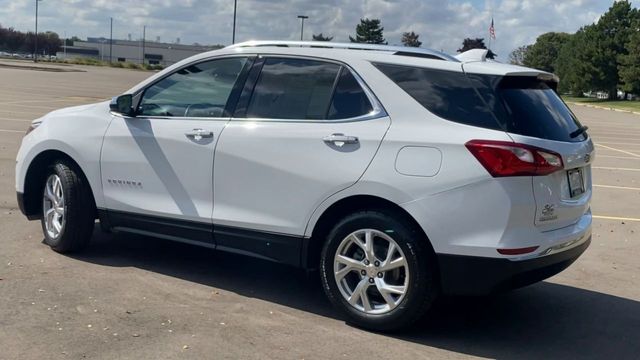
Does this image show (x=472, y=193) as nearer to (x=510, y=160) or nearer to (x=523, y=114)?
(x=510, y=160)

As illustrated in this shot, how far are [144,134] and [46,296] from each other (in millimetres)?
1413

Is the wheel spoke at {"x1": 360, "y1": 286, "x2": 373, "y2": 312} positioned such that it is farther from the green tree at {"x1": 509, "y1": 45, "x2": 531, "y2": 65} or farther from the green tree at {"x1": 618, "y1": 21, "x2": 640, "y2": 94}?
the green tree at {"x1": 509, "y1": 45, "x2": 531, "y2": 65}

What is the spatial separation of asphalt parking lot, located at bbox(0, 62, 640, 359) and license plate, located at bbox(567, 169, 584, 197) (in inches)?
39.0

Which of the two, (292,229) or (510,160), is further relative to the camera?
(292,229)

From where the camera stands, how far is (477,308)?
5164mm

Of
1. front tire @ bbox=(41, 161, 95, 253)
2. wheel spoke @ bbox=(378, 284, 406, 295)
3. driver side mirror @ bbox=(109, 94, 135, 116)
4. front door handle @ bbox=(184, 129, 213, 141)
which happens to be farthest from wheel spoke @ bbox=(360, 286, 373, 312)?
front tire @ bbox=(41, 161, 95, 253)

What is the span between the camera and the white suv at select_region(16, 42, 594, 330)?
410 cm

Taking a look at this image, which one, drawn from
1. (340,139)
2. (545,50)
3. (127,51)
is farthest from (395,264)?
(127,51)

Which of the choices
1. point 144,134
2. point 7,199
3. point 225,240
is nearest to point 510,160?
point 225,240

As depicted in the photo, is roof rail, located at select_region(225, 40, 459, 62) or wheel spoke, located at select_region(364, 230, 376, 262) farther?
roof rail, located at select_region(225, 40, 459, 62)

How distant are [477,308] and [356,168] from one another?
1.60 meters

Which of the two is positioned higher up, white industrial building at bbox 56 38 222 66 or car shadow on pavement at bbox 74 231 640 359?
white industrial building at bbox 56 38 222 66

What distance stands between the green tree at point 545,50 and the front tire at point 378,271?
105791mm

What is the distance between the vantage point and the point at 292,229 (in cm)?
470
